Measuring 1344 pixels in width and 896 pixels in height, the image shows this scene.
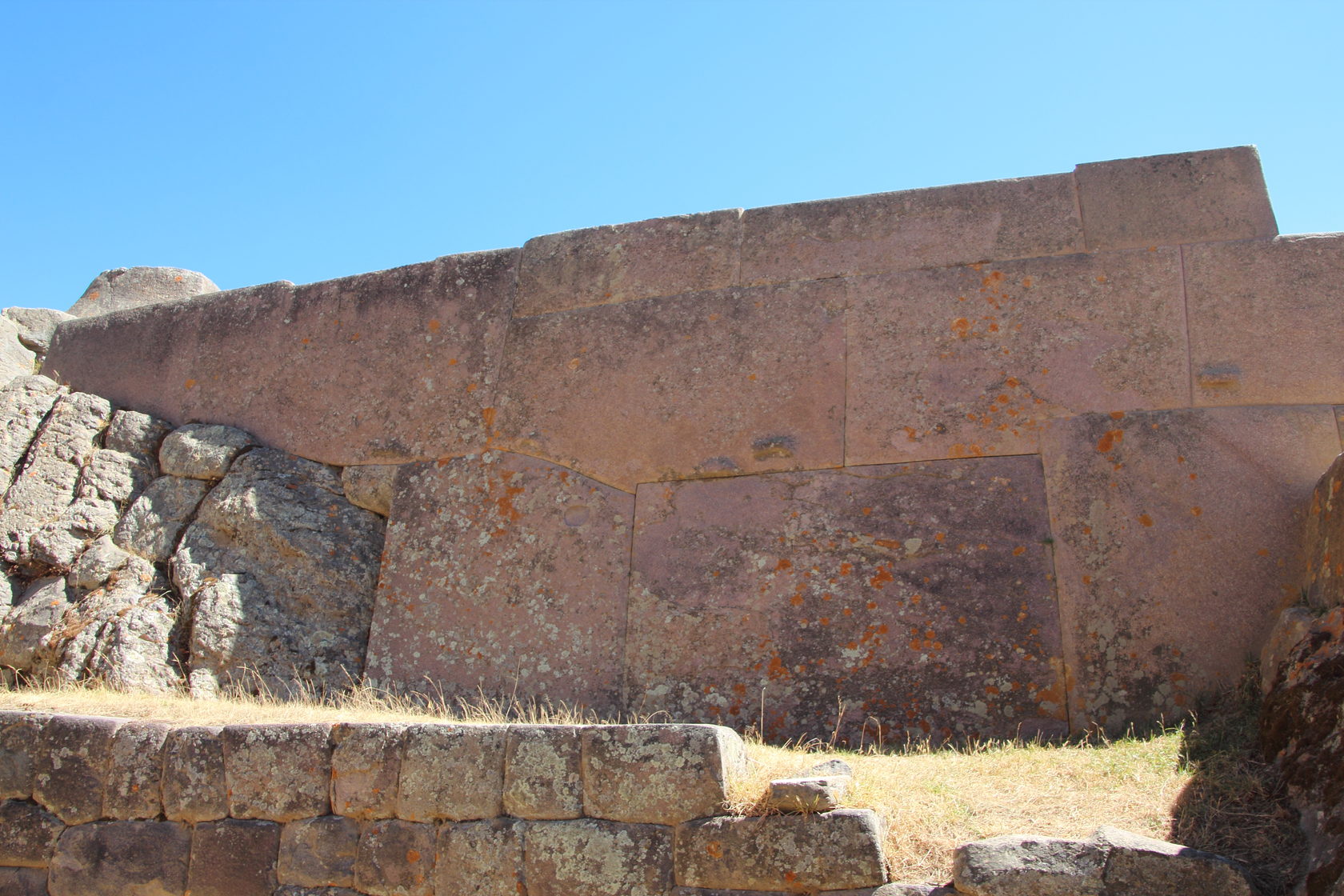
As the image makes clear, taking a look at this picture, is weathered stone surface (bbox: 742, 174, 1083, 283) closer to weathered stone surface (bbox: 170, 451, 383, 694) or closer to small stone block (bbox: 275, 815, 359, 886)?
weathered stone surface (bbox: 170, 451, 383, 694)

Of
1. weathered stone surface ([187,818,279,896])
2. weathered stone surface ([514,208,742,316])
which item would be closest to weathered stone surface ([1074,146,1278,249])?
weathered stone surface ([514,208,742,316])

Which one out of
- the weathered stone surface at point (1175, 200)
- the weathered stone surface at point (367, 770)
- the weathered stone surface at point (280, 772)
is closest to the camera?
the weathered stone surface at point (367, 770)

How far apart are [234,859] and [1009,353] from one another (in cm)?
401

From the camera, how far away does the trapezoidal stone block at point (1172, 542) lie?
4.57m

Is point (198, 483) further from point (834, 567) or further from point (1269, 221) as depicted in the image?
point (1269, 221)

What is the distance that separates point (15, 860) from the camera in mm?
4613

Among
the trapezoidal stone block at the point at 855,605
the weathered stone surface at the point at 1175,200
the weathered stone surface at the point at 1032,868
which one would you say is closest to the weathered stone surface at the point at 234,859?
the trapezoidal stone block at the point at 855,605

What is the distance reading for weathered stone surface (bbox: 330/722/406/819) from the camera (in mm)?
4223

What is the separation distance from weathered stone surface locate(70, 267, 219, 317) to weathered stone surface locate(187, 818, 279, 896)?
15.6 ft

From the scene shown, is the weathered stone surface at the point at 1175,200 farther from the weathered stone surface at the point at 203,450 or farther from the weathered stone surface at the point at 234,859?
the weathered stone surface at the point at 203,450

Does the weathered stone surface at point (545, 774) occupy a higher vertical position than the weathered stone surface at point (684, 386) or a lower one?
lower

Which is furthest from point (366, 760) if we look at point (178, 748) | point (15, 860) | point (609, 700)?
point (15, 860)

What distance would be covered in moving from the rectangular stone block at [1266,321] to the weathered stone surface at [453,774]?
3.44 m

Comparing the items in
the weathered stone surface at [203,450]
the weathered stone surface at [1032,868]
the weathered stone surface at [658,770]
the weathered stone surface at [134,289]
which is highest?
the weathered stone surface at [134,289]
